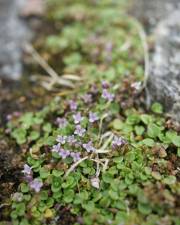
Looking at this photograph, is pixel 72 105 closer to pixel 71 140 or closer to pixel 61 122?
pixel 61 122

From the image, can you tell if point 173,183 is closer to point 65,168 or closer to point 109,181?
point 109,181

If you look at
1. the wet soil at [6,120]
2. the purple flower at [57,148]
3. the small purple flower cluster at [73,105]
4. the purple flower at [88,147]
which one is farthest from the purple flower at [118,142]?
the wet soil at [6,120]

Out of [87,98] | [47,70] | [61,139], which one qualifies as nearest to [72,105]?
[87,98]

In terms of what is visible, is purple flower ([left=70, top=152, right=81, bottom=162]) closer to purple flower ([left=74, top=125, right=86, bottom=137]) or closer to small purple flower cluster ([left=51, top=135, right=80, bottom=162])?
small purple flower cluster ([left=51, top=135, right=80, bottom=162])

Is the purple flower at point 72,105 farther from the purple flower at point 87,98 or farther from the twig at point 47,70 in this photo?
the twig at point 47,70

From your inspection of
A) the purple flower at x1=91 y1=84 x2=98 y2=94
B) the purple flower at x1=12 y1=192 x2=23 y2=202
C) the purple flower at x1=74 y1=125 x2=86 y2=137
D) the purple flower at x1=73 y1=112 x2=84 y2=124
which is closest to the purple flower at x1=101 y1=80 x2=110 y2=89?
the purple flower at x1=91 y1=84 x2=98 y2=94

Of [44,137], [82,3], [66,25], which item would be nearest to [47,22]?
[66,25]
